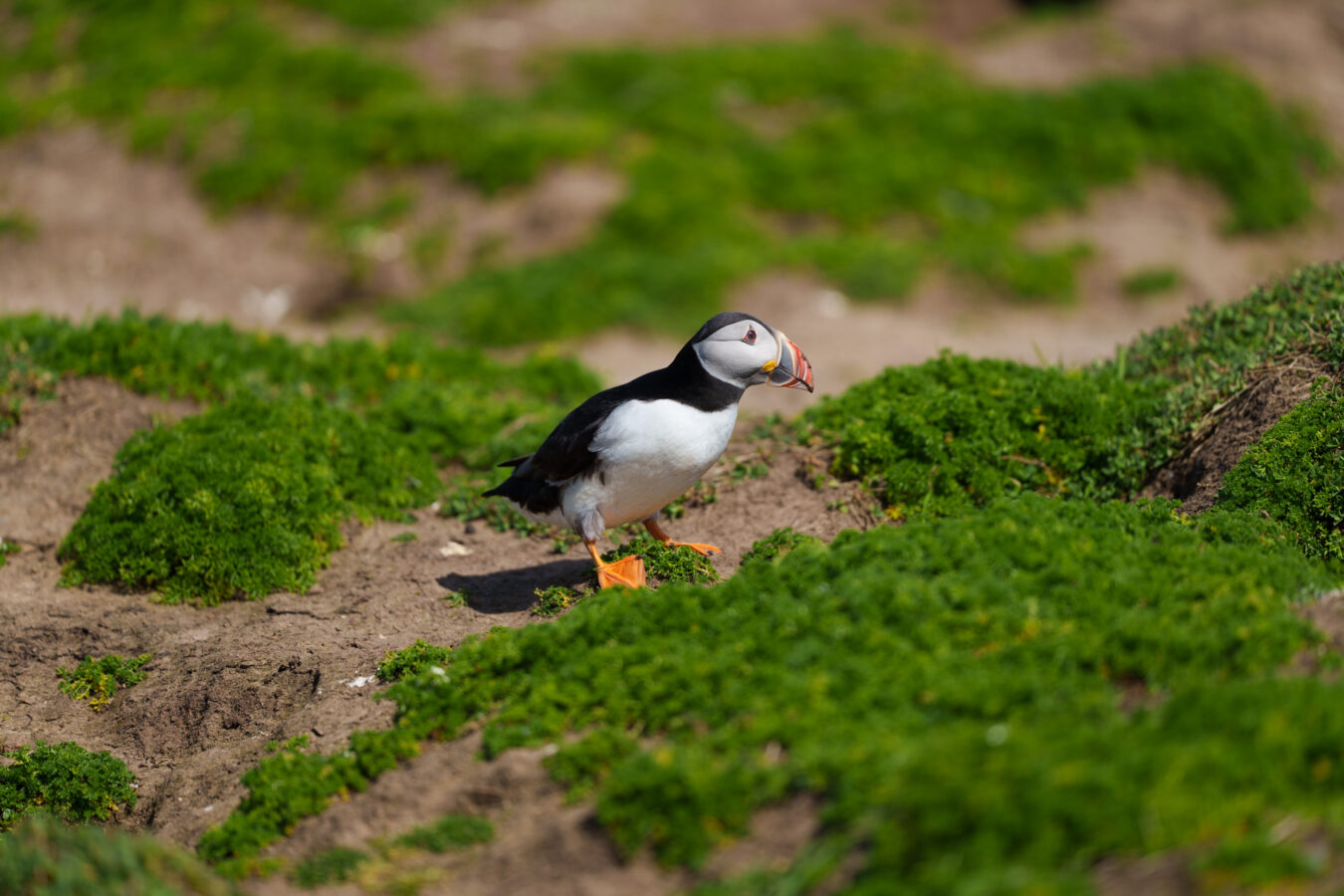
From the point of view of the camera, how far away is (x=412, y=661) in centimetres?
521

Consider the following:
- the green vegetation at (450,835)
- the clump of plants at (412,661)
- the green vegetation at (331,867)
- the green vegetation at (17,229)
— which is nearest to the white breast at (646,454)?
the clump of plants at (412,661)

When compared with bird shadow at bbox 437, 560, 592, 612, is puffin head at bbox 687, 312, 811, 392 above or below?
above

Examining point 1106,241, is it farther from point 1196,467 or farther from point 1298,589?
point 1298,589

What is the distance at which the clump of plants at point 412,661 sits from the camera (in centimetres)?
518

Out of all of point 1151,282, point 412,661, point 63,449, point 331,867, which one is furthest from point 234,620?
point 1151,282

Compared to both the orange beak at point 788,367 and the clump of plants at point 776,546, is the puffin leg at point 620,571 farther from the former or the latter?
the orange beak at point 788,367

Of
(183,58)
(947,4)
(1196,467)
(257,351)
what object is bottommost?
(257,351)

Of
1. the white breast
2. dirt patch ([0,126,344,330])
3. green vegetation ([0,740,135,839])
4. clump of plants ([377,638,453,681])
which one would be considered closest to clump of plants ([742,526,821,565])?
the white breast

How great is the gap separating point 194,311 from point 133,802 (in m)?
8.39

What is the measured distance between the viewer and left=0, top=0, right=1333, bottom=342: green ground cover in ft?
40.3

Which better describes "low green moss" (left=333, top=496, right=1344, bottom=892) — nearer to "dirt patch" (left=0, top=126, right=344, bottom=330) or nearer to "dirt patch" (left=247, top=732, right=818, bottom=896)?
"dirt patch" (left=247, top=732, right=818, bottom=896)

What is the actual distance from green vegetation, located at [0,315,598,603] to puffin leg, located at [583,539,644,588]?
2.10 meters

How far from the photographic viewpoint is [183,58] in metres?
15.4

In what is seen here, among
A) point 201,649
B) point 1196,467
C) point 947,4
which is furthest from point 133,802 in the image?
point 947,4
